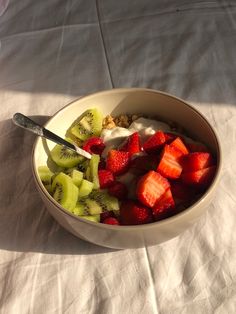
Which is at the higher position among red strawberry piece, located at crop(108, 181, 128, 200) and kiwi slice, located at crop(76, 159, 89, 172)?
kiwi slice, located at crop(76, 159, 89, 172)

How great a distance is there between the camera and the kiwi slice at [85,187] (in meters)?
0.68

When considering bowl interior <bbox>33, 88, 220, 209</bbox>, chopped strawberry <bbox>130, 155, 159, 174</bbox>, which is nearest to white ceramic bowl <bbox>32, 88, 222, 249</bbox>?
bowl interior <bbox>33, 88, 220, 209</bbox>

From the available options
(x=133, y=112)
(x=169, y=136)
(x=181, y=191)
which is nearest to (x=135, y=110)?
(x=133, y=112)

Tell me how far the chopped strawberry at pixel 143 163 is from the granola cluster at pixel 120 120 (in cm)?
13

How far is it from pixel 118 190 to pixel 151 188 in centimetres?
6

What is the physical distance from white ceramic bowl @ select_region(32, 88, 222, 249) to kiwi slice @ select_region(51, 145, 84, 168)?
0.02m

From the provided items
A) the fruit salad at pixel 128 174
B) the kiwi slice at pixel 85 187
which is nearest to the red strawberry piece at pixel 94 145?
the fruit salad at pixel 128 174

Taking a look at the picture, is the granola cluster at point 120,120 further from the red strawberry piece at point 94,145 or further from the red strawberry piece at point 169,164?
the red strawberry piece at point 169,164

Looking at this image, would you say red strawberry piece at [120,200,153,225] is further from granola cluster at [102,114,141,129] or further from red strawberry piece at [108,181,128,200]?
granola cluster at [102,114,141,129]

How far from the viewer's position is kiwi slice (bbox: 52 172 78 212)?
2.12 feet

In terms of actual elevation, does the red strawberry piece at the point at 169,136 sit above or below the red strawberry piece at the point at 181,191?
above

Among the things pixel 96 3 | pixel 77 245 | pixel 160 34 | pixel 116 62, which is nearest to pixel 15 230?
pixel 77 245

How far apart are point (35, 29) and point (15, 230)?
66 cm

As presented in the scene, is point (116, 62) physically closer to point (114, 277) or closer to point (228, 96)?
point (228, 96)
